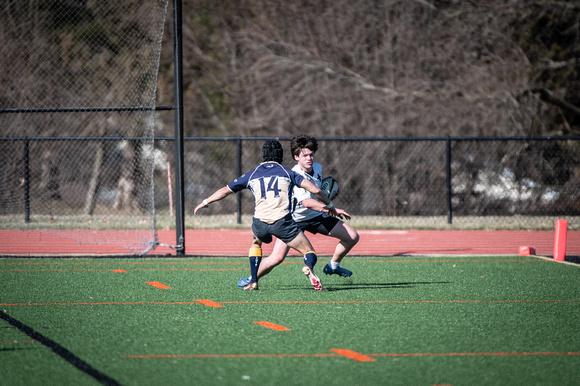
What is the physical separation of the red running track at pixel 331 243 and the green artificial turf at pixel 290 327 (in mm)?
2708

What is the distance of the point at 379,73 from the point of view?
74.5 feet

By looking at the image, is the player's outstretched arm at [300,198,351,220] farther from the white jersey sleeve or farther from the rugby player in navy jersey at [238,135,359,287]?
the white jersey sleeve

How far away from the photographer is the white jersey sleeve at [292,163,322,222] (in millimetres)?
8133

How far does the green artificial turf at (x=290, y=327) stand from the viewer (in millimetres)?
4680

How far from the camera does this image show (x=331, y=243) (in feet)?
45.8

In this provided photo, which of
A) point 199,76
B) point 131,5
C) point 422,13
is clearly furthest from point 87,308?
point 199,76

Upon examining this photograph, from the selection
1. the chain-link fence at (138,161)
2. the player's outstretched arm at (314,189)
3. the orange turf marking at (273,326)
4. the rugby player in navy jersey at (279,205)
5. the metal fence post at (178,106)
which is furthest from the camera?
the chain-link fence at (138,161)

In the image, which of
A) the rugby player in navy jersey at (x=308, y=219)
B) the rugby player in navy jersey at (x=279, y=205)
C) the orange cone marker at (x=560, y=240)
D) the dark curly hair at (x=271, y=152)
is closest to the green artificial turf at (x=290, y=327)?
the rugby player in navy jersey at (x=308, y=219)

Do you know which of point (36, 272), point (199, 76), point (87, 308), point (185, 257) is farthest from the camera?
point (199, 76)

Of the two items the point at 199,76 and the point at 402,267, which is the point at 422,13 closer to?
the point at 199,76

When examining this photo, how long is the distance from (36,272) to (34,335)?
4.22m

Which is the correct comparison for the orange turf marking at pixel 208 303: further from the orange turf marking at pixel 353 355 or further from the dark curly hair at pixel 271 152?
the orange turf marking at pixel 353 355

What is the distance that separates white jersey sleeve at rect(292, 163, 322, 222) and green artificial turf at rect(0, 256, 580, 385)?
877 millimetres

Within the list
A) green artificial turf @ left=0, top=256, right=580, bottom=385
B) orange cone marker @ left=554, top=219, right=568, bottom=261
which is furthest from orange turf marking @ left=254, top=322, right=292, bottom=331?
orange cone marker @ left=554, top=219, right=568, bottom=261
